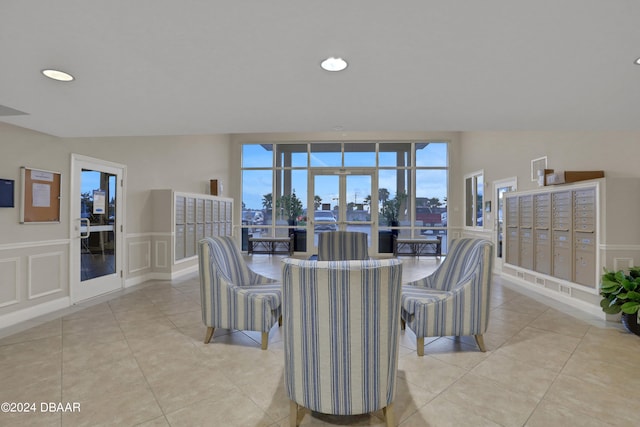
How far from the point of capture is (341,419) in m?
1.81

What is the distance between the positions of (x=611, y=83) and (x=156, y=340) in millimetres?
4012

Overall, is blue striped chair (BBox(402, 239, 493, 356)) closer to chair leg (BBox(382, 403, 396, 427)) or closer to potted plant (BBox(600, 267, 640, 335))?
chair leg (BBox(382, 403, 396, 427))

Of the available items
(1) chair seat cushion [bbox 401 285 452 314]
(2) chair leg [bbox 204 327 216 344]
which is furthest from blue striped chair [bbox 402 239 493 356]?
(2) chair leg [bbox 204 327 216 344]

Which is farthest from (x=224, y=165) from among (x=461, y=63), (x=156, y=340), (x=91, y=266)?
(x=461, y=63)

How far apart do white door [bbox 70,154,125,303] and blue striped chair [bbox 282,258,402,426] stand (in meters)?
3.72

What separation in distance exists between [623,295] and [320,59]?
366cm

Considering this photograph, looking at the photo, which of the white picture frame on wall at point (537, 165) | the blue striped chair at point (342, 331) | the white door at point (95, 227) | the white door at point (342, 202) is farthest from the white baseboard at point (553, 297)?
the white door at point (95, 227)

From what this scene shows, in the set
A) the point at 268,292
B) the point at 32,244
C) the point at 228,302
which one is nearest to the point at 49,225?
the point at 32,244

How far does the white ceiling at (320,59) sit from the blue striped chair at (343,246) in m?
1.72

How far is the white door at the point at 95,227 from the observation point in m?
3.96

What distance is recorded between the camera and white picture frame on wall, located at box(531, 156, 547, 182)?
519 centimetres

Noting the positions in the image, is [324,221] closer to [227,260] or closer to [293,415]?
[227,260]

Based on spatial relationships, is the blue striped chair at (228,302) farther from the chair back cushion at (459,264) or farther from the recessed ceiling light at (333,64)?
the recessed ceiling light at (333,64)

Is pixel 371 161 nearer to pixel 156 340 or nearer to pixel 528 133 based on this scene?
pixel 528 133
